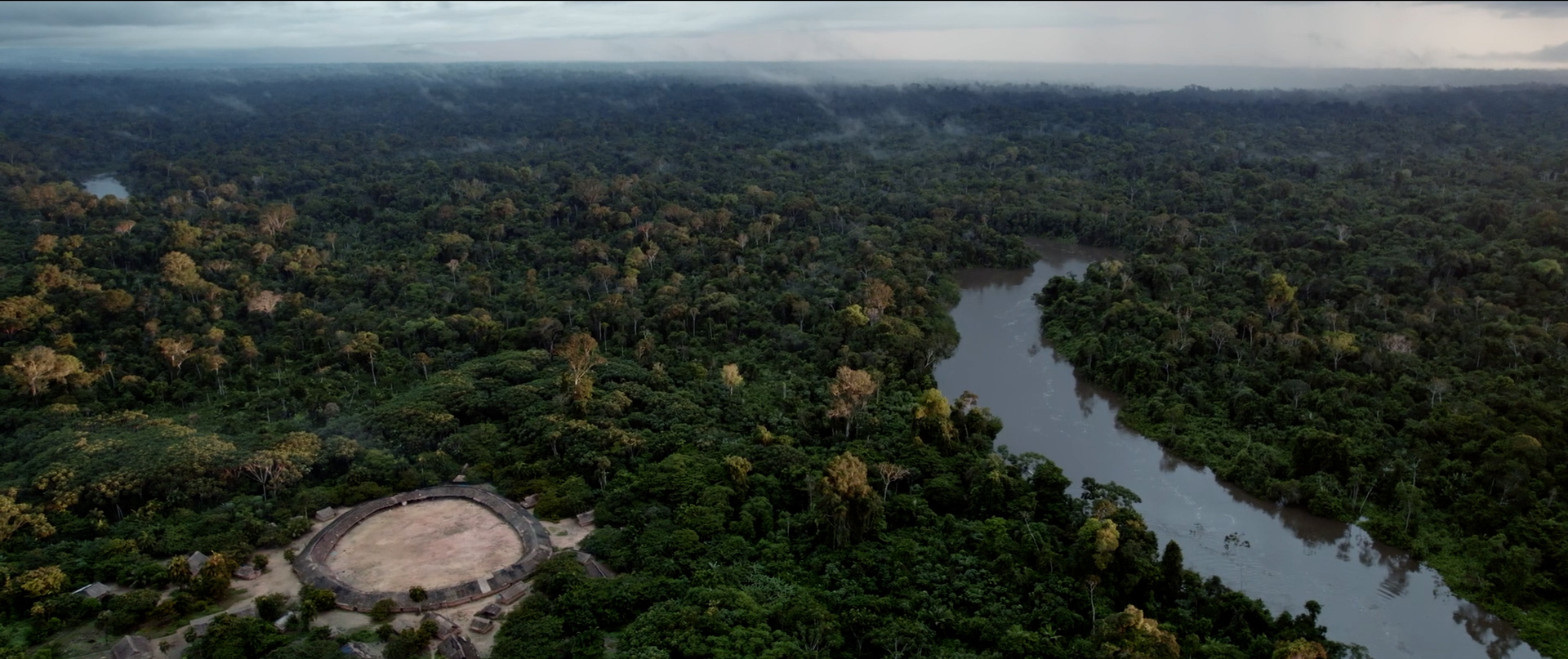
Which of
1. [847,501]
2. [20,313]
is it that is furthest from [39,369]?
[847,501]

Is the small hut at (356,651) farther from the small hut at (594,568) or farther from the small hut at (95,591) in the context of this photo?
the small hut at (95,591)

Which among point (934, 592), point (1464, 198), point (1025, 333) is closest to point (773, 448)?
point (934, 592)

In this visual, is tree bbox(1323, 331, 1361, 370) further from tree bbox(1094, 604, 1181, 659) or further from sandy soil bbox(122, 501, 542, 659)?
sandy soil bbox(122, 501, 542, 659)

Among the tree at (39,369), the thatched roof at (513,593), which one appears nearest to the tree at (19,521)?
the tree at (39,369)

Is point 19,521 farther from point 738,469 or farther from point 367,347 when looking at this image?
point 738,469

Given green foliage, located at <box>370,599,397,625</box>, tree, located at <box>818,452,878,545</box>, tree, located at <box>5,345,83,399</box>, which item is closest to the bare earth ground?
green foliage, located at <box>370,599,397,625</box>

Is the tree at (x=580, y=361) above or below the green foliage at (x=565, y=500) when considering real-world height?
above
